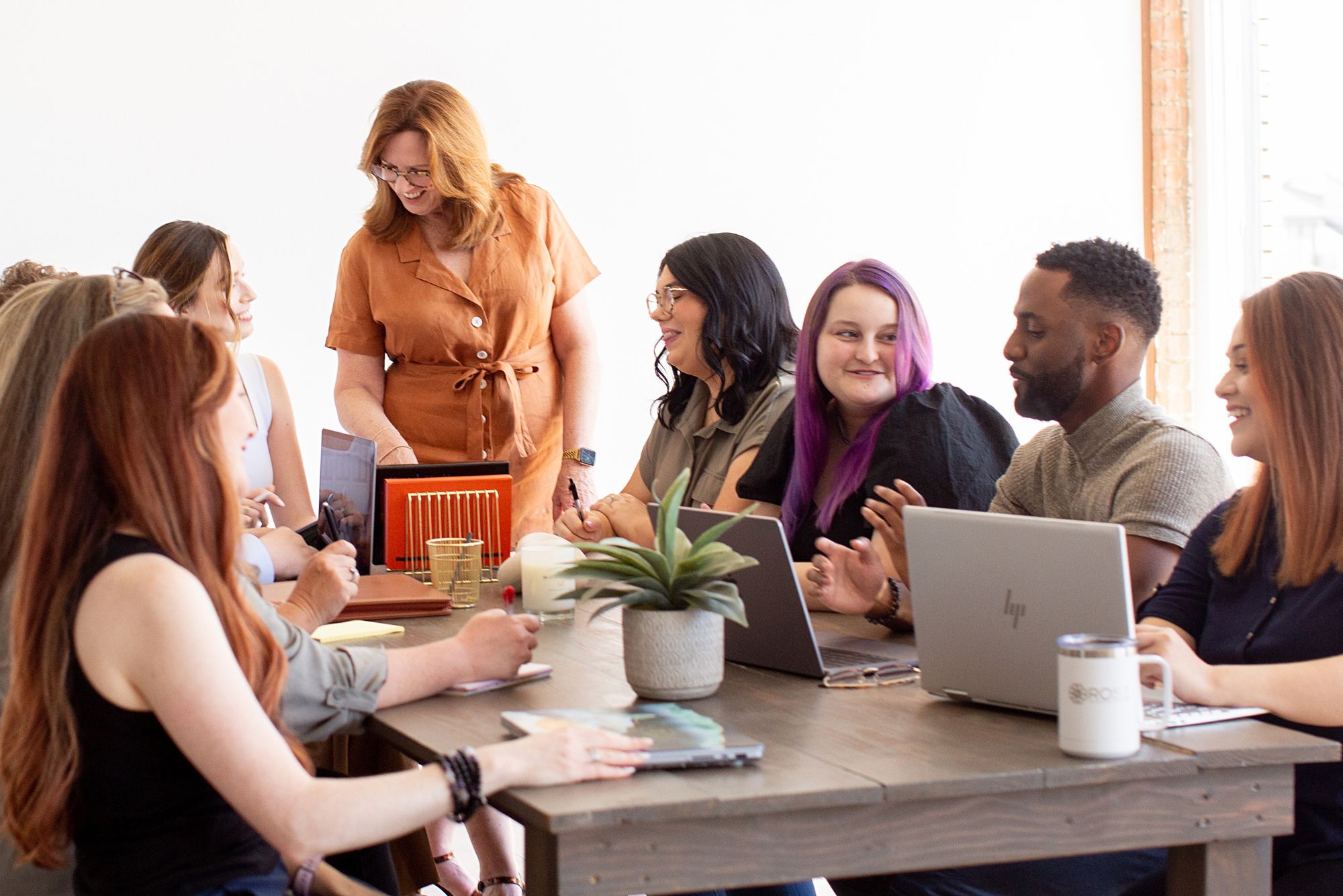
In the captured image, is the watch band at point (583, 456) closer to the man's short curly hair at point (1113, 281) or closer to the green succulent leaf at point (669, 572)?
the man's short curly hair at point (1113, 281)

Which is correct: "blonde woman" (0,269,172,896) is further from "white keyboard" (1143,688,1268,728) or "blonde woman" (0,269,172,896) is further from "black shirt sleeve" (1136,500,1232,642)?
"black shirt sleeve" (1136,500,1232,642)

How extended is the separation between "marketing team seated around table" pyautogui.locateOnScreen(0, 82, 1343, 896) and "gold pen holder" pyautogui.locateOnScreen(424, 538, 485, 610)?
1.07 feet

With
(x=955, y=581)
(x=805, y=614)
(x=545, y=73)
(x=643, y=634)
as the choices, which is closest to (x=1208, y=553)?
(x=955, y=581)

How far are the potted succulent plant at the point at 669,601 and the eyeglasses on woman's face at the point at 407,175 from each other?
6.02 feet

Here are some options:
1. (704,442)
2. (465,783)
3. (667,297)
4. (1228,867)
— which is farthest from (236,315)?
(1228,867)

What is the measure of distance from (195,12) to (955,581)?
3927 millimetres

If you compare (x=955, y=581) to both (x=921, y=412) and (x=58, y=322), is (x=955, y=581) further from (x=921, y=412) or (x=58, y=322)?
(x=58, y=322)

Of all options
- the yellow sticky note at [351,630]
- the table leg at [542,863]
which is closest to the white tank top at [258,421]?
the yellow sticky note at [351,630]

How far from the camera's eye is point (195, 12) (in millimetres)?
4652

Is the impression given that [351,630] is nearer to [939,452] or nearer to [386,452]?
[939,452]

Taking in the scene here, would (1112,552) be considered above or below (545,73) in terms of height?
below

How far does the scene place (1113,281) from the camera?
7.27ft

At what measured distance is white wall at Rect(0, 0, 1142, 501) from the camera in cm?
460

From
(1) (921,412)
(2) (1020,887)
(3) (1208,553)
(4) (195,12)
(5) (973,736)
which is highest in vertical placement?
(4) (195,12)
